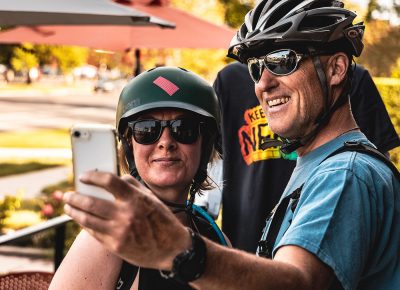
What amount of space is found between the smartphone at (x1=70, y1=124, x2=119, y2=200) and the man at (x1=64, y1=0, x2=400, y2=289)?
0.05 m

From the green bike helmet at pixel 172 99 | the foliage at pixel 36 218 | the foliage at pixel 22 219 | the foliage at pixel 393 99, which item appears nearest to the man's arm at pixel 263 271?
the green bike helmet at pixel 172 99

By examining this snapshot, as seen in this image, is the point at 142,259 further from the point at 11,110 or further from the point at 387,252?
the point at 11,110

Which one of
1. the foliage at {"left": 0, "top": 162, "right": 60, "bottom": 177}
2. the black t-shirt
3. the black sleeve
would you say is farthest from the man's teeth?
the foliage at {"left": 0, "top": 162, "right": 60, "bottom": 177}

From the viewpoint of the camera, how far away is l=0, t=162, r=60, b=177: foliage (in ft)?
46.5

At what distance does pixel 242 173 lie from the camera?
10.5 feet

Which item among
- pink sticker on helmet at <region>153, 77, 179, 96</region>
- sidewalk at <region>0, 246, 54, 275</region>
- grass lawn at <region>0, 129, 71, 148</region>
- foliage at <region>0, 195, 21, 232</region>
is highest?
pink sticker on helmet at <region>153, 77, 179, 96</region>

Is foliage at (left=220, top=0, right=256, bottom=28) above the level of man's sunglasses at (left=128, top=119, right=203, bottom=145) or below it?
above

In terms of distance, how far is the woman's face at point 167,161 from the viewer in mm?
2131

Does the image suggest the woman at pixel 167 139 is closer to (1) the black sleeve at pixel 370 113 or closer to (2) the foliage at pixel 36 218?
(1) the black sleeve at pixel 370 113

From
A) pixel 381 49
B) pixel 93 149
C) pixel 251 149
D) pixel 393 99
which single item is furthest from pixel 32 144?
pixel 93 149

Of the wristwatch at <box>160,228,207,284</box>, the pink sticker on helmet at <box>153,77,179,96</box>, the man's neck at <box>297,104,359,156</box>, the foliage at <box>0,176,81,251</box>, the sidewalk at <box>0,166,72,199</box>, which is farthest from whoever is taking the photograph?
the sidewalk at <box>0,166,72,199</box>

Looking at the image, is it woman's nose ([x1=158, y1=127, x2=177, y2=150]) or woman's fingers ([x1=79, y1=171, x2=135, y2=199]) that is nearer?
woman's fingers ([x1=79, y1=171, x2=135, y2=199])

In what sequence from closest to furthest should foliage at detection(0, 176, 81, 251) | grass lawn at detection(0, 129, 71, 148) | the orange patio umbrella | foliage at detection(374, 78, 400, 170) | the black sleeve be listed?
the black sleeve → the orange patio umbrella → foliage at detection(0, 176, 81, 251) → foliage at detection(374, 78, 400, 170) → grass lawn at detection(0, 129, 71, 148)

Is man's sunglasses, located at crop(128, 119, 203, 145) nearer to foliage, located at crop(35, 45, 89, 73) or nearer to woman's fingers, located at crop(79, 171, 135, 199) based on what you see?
woman's fingers, located at crop(79, 171, 135, 199)
